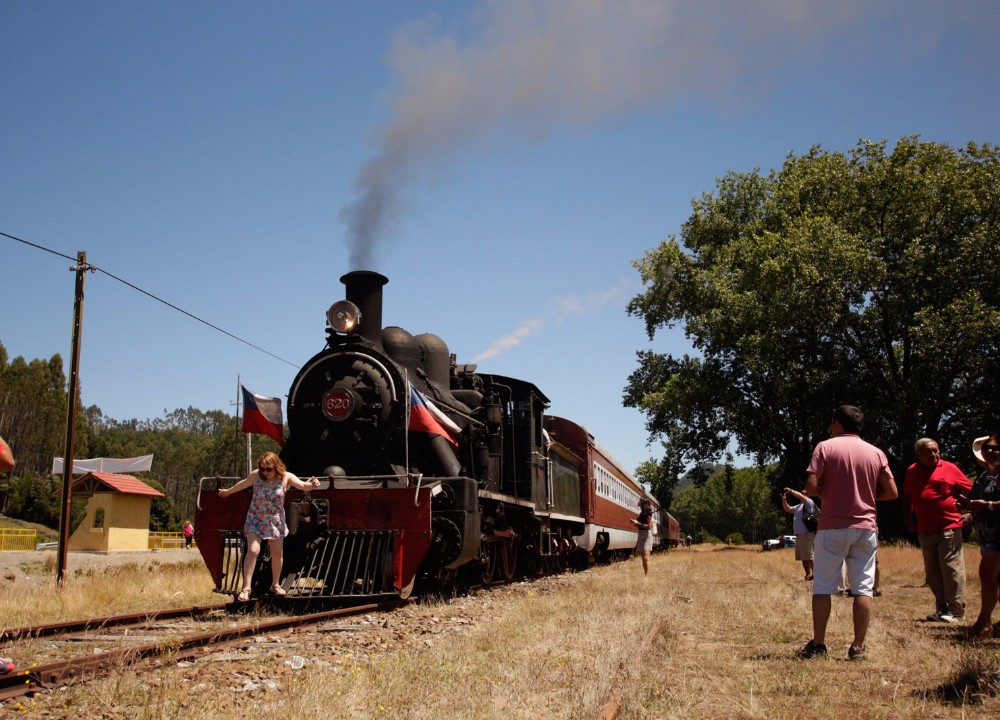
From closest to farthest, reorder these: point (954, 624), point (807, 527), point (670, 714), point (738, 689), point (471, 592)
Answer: point (670, 714) → point (738, 689) → point (954, 624) → point (471, 592) → point (807, 527)

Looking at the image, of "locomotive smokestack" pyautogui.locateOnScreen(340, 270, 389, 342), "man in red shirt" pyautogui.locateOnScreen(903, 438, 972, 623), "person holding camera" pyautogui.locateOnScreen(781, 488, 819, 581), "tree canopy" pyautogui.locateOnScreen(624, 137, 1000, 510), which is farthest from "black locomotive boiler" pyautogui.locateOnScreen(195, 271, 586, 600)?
"tree canopy" pyautogui.locateOnScreen(624, 137, 1000, 510)

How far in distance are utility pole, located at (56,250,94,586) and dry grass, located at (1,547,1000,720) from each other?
9.96 metres

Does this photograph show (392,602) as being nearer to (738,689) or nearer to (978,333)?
(738,689)

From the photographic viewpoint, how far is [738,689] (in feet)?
15.1

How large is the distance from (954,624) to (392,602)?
5719mm

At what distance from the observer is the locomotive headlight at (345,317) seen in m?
10.7

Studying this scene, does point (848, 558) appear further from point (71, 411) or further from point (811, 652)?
point (71, 411)

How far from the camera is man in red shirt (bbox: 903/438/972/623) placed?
7.61 m

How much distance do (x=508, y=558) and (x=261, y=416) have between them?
4934 mm

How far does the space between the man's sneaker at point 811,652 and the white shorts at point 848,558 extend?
361mm

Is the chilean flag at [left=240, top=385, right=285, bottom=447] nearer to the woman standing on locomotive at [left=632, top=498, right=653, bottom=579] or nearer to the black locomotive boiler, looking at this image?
the black locomotive boiler

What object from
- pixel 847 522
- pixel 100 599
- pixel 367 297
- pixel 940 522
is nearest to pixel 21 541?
pixel 100 599

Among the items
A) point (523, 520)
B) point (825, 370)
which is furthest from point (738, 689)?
point (825, 370)

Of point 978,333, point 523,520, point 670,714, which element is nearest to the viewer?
point 670,714
